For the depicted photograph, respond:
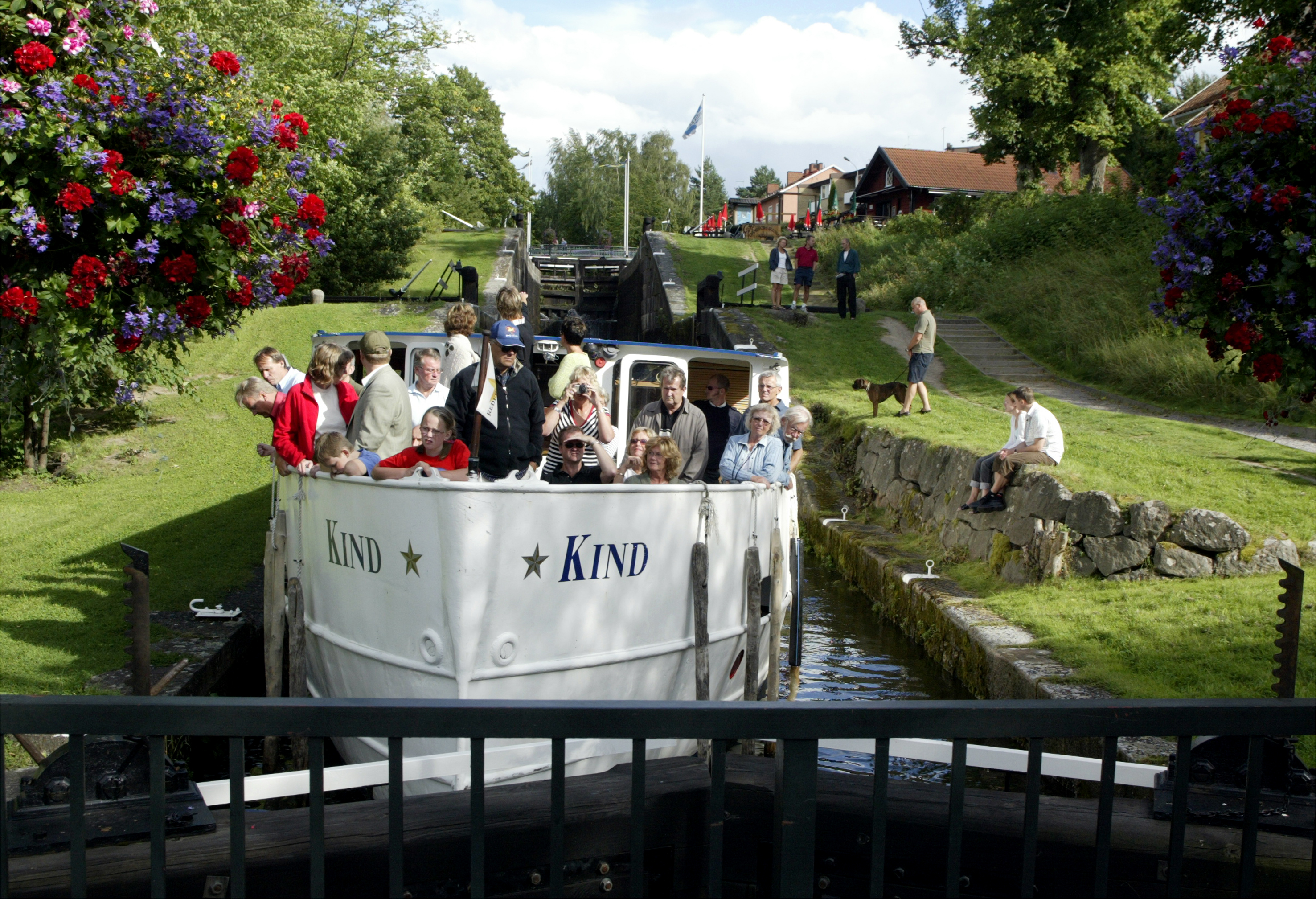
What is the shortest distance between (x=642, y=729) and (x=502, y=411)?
4015mm

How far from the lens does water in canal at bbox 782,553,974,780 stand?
291 inches

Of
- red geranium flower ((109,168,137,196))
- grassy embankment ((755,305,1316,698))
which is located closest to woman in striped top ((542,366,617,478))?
red geranium flower ((109,168,137,196))

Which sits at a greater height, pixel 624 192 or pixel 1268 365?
pixel 624 192

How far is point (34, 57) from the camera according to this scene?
4.52m

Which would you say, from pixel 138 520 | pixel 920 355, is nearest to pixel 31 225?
pixel 138 520

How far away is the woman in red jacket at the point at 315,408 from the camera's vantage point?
6.30 metres

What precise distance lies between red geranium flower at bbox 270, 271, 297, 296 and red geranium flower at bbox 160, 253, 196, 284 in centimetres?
72

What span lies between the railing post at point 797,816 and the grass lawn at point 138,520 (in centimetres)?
510

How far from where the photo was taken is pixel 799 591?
28.4ft

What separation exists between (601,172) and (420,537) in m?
67.4

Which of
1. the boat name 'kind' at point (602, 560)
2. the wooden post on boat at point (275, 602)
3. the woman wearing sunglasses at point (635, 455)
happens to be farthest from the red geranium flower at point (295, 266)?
the boat name 'kind' at point (602, 560)

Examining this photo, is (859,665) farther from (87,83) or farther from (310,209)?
(87,83)

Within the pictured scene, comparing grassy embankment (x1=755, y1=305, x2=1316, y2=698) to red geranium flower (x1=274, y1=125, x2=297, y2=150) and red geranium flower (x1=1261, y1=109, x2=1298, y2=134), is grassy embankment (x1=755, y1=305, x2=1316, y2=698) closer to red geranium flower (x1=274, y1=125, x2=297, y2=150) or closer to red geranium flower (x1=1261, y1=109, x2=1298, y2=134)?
red geranium flower (x1=1261, y1=109, x2=1298, y2=134)

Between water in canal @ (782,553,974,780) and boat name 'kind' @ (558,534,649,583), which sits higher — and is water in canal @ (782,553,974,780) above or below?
below
